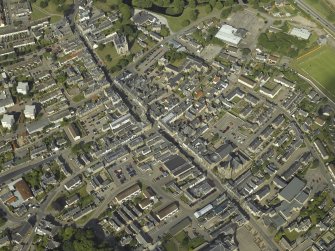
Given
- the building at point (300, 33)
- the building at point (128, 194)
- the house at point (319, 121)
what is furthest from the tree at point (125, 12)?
the house at point (319, 121)

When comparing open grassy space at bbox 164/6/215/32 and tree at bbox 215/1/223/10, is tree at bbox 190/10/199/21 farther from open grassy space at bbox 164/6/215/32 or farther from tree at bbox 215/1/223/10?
tree at bbox 215/1/223/10

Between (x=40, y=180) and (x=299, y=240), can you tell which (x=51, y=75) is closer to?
(x=40, y=180)

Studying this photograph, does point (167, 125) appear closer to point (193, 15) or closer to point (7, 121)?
point (7, 121)

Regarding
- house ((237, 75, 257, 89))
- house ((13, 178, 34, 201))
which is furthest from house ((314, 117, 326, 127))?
house ((13, 178, 34, 201))

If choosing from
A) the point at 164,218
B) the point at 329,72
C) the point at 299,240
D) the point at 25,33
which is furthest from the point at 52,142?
the point at 329,72

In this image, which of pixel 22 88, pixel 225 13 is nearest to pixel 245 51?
pixel 225 13
